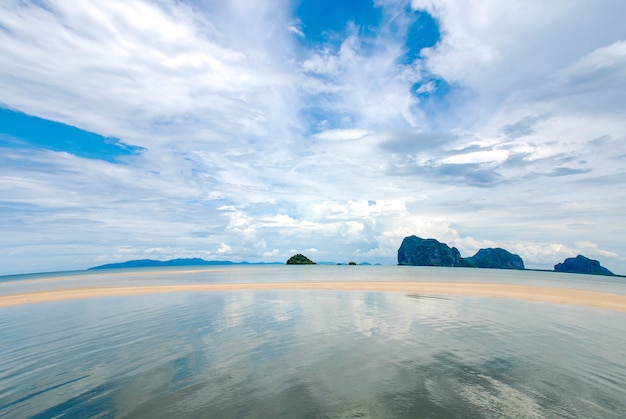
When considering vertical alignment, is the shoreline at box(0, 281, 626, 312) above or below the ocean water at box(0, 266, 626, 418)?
above

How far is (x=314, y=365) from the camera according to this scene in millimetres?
15398

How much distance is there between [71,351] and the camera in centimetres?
1859

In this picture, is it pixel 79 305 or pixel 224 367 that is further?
pixel 79 305

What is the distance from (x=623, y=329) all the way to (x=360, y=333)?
2205cm

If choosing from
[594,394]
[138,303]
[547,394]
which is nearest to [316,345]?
[547,394]

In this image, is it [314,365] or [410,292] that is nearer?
[314,365]

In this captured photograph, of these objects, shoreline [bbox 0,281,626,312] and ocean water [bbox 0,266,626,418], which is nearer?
ocean water [bbox 0,266,626,418]

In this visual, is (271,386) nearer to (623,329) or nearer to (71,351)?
(71,351)

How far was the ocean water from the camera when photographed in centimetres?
1111

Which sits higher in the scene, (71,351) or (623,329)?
(623,329)

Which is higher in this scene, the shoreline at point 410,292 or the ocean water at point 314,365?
the shoreline at point 410,292

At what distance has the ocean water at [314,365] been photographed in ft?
36.4

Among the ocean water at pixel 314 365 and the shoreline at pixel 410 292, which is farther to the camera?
the shoreline at pixel 410 292

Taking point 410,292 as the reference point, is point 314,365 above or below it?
below
